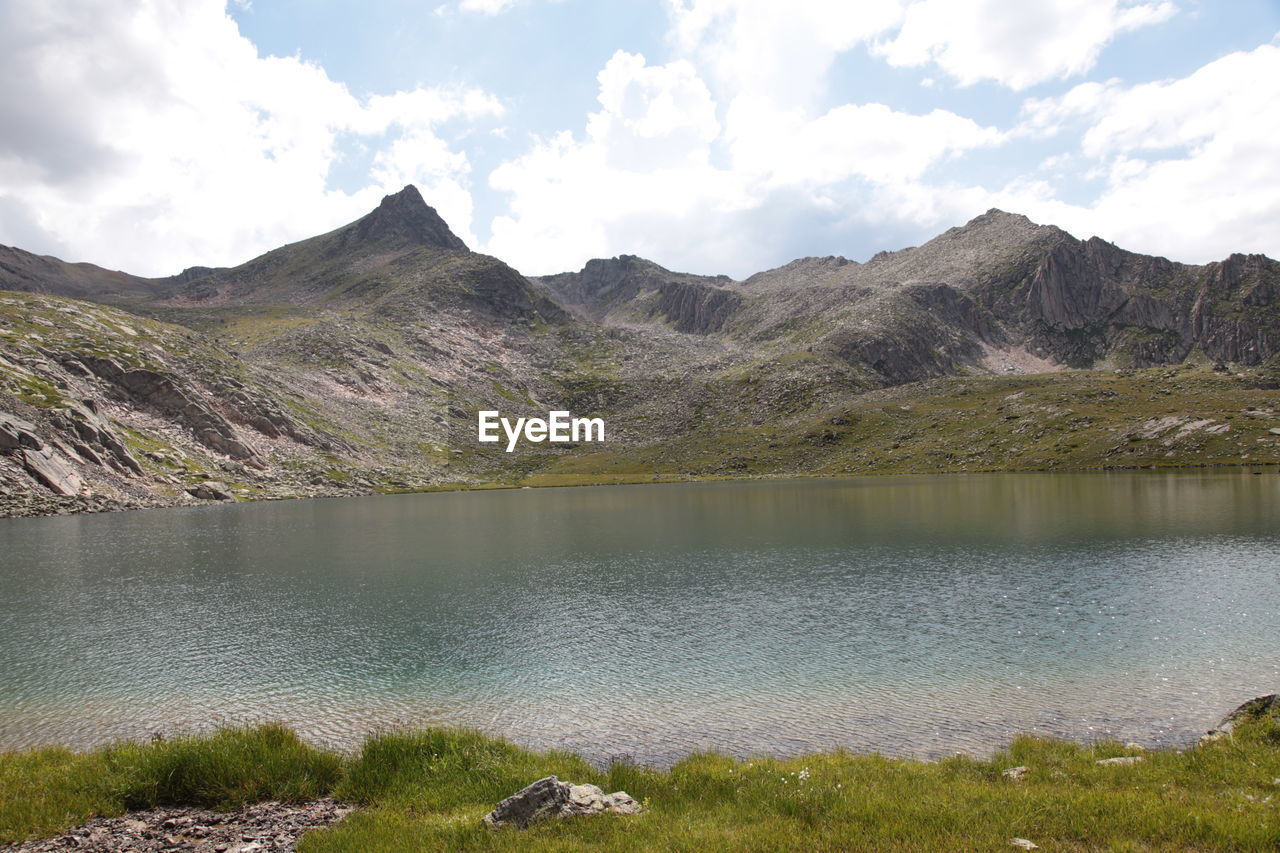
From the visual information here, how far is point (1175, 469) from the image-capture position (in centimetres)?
15112

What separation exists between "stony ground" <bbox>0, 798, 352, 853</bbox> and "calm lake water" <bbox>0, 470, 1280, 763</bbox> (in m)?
8.77

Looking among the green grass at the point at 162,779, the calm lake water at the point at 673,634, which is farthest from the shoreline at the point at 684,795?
the calm lake water at the point at 673,634

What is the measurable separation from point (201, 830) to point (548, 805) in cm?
802

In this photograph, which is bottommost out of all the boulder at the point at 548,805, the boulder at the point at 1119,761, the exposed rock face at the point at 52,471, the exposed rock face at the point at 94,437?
the boulder at the point at 1119,761

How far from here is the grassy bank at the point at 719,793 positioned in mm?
12273

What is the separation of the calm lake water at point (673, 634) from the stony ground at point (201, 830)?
877cm

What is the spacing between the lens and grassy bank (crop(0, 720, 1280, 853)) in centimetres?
1227

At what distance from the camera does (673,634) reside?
37.2 m

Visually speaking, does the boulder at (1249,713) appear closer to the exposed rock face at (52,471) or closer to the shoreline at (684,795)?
the shoreline at (684,795)

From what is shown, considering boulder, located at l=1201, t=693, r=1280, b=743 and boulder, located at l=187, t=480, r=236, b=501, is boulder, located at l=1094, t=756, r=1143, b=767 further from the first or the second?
boulder, located at l=187, t=480, r=236, b=501

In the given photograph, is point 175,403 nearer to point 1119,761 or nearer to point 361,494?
point 361,494

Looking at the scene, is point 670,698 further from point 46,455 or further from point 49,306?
point 49,306

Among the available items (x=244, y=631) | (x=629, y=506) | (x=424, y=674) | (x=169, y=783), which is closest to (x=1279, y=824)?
(x=169, y=783)

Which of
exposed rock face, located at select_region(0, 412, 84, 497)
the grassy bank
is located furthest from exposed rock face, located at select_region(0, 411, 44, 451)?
the grassy bank
